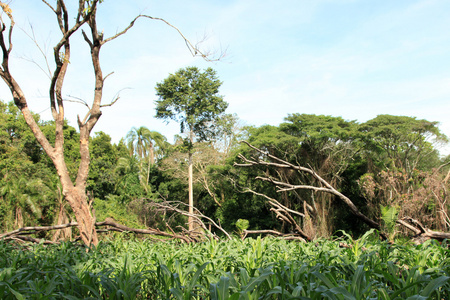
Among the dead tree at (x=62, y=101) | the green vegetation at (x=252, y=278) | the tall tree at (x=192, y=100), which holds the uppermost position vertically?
the tall tree at (x=192, y=100)

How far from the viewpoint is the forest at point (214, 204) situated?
2135 mm

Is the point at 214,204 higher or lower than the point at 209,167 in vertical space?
lower

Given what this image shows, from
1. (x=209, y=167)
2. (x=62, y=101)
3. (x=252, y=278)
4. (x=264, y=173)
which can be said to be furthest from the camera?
(x=209, y=167)

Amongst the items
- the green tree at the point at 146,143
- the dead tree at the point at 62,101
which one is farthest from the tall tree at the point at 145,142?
the dead tree at the point at 62,101

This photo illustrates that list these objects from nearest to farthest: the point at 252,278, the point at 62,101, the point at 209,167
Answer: the point at 252,278 → the point at 62,101 → the point at 209,167

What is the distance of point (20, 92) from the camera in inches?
187

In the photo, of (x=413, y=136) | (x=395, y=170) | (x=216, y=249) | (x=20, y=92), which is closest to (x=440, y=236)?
(x=216, y=249)

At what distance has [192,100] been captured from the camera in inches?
910

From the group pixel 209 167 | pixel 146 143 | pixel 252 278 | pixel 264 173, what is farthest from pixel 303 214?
pixel 146 143

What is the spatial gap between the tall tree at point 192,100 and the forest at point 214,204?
0.28 feet

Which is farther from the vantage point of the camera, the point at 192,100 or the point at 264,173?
the point at 192,100

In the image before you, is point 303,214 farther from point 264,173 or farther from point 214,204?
point 214,204

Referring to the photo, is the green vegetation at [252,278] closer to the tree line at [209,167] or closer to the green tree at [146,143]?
the tree line at [209,167]

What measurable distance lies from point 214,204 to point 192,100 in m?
7.65
